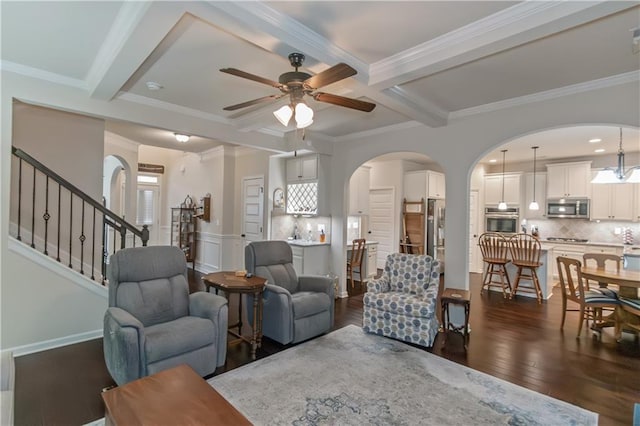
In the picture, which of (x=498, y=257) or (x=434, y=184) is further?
(x=434, y=184)

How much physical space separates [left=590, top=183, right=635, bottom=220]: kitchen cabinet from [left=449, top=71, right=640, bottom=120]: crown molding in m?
4.90

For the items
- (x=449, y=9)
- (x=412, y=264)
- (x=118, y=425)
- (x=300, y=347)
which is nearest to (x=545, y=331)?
(x=412, y=264)

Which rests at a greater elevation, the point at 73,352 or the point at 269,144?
the point at 269,144

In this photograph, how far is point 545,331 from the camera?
164 inches

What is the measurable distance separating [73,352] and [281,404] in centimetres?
238

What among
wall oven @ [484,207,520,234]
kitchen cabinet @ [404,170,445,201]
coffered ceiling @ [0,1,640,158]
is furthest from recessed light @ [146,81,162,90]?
wall oven @ [484,207,520,234]

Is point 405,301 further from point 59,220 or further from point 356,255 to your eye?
point 59,220

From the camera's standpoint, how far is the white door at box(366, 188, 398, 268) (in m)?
7.93

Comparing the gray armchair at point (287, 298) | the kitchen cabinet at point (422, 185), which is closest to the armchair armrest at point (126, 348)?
the gray armchair at point (287, 298)

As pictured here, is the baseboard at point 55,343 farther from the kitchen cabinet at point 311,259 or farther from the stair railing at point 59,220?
the kitchen cabinet at point 311,259

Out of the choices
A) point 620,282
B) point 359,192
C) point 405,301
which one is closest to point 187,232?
point 359,192

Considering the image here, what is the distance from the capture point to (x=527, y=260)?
5.74 metres

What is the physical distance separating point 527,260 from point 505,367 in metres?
3.33

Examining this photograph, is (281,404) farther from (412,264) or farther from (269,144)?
(269,144)
